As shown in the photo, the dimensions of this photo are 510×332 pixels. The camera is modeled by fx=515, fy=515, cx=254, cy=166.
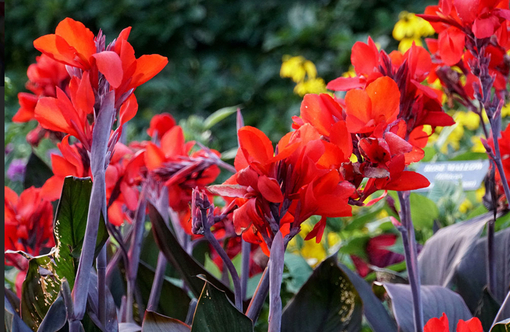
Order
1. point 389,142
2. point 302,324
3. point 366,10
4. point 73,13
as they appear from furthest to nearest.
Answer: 1. point 73,13
2. point 366,10
3. point 302,324
4. point 389,142

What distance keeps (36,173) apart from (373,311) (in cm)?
51

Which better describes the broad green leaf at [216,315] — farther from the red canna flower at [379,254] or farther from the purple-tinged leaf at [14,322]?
the red canna flower at [379,254]

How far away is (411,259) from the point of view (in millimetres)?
461

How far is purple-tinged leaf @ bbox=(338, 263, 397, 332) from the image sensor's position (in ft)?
1.65

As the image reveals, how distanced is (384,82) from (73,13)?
12.6ft

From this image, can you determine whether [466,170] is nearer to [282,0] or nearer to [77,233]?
[77,233]

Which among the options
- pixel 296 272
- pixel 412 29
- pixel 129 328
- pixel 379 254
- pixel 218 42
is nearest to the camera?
pixel 129 328

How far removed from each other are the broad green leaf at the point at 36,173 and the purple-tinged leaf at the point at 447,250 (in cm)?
53

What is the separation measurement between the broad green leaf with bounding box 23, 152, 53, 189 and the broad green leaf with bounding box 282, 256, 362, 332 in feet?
1.46

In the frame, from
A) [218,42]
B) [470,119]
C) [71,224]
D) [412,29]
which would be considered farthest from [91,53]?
[218,42]

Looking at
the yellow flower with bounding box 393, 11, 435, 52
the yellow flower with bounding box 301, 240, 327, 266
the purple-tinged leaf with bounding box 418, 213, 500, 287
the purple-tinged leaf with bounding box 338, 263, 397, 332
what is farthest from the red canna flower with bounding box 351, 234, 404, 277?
the yellow flower with bounding box 393, 11, 435, 52

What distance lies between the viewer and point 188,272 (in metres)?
0.48

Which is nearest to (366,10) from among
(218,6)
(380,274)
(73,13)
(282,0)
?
(282,0)

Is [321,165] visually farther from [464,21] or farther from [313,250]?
[313,250]
